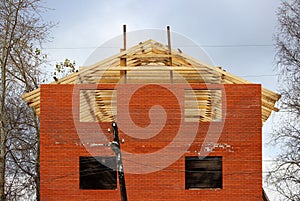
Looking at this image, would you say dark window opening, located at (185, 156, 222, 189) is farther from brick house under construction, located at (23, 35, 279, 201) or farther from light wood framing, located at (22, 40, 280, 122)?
light wood framing, located at (22, 40, 280, 122)

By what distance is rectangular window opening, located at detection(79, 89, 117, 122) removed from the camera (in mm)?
17188

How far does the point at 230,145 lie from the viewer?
16969 mm

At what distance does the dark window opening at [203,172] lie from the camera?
17.0 metres

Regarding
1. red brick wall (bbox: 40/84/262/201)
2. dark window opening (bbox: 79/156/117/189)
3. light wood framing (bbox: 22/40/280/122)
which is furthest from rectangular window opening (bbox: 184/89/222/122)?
dark window opening (bbox: 79/156/117/189)

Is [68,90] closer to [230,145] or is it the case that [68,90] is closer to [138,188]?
[138,188]

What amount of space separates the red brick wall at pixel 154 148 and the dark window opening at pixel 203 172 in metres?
0.18

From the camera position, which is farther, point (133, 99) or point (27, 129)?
point (27, 129)

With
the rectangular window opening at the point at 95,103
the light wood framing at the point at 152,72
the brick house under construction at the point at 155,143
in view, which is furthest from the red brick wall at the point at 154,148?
the light wood framing at the point at 152,72

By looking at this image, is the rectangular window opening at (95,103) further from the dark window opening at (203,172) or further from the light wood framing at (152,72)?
the dark window opening at (203,172)

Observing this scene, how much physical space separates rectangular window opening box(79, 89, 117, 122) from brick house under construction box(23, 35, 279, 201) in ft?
0.56

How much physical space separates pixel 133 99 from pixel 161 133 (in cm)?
Answer: 120

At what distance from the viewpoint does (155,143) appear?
1688cm

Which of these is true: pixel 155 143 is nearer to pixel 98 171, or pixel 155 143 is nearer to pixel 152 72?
pixel 98 171

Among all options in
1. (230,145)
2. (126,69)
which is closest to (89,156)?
(126,69)
